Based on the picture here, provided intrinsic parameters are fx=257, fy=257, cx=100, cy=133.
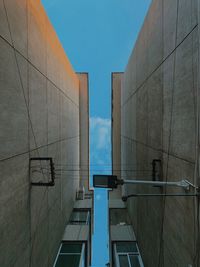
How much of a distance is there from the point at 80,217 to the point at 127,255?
4891 millimetres

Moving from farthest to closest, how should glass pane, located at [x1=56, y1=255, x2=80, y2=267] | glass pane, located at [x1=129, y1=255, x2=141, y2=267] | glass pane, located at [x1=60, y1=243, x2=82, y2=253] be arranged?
1. glass pane, located at [x1=60, y1=243, x2=82, y2=253]
2. glass pane, located at [x1=129, y1=255, x2=141, y2=267]
3. glass pane, located at [x1=56, y1=255, x2=80, y2=267]

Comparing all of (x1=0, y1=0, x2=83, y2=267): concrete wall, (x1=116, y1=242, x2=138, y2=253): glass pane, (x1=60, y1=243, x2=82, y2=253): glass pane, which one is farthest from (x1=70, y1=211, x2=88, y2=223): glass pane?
(x1=0, y1=0, x2=83, y2=267): concrete wall

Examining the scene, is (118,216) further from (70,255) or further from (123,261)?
(70,255)

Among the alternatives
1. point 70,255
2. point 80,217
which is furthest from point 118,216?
point 70,255

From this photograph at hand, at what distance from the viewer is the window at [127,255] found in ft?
30.2

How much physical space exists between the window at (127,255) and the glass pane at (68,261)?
1.45 m

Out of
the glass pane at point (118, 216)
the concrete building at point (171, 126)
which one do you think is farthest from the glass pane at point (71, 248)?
the glass pane at point (118, 216)

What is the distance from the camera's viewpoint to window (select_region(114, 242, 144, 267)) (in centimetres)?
920

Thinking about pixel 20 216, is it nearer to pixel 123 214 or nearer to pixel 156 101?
pixel 156 101

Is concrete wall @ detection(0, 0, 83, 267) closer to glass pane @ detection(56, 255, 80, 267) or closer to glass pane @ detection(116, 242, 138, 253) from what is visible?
glass pane @ detection(56, 255, 80, 267)

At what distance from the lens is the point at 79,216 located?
1409 cm

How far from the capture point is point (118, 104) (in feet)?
61.9

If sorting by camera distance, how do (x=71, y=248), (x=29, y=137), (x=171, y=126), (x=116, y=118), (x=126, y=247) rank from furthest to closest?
1. (x=116, y=118)
2. (x=126, y=247)
3. (x=71, y=248)
4. (x=29, y=137)
5. (x=171, y=126)

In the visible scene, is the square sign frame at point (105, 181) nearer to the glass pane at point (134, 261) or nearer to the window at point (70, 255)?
the window at point (70, 255)
